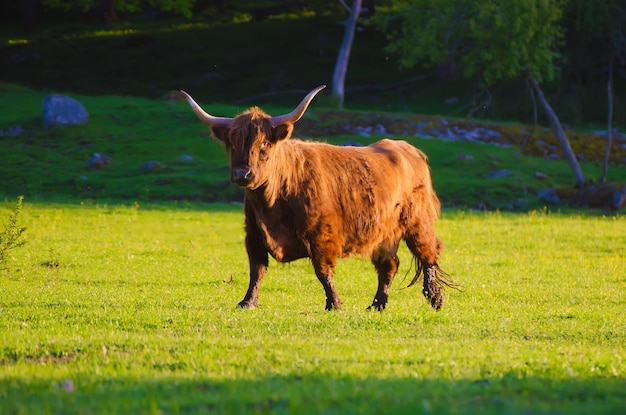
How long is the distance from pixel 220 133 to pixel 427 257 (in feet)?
12.4

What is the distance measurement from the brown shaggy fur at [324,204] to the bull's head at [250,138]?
0.5 inches

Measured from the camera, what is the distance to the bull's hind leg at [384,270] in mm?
13898

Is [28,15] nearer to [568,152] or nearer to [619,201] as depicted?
[568,152]

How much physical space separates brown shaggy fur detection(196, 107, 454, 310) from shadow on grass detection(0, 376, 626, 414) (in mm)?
4933

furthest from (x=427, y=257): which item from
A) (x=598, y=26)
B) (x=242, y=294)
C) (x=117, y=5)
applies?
(x=117, y=5)

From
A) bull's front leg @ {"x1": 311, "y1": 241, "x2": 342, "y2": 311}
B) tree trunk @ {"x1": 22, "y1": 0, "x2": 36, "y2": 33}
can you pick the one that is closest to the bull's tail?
bull's front leg @ {"x1": 311, "y1": 241, "x2": 342, "y2": 311}

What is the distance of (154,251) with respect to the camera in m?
20.5

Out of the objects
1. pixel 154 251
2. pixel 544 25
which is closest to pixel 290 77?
pixel 544 25

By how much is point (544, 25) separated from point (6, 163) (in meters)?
20.1

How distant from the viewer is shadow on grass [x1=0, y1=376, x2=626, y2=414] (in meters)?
6.10

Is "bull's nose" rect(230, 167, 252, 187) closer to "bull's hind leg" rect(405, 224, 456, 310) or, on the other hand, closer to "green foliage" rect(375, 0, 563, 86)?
"bull's hind leg" rect(405, 224, 456, 310)

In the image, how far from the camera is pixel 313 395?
6.52m

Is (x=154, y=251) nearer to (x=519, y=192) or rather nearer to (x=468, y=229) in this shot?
(x=468, y=229)

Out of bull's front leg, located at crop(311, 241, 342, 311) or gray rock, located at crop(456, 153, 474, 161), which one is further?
gray rock, located at crop(456, 153, 474, 161)
